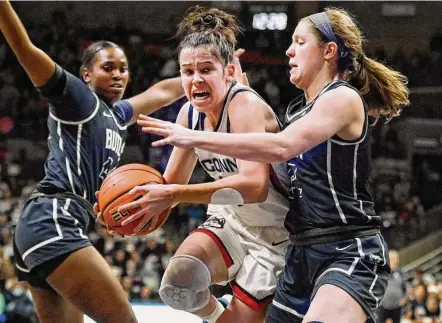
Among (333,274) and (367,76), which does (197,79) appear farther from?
(333,274)

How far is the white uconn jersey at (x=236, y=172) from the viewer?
3750 millimetres

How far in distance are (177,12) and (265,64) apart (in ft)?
7.21

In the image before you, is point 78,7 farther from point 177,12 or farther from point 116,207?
point 116,207

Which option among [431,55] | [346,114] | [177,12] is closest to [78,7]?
[177,12]

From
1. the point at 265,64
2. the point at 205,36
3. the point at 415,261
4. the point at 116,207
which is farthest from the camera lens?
the point at 265,64

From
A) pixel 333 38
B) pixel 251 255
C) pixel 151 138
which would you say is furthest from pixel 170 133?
pixel 151 138

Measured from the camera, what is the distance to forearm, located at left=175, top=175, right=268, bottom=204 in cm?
341

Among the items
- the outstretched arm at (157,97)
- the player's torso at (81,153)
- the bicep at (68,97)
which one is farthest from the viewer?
the outstretched arm at (157,97)

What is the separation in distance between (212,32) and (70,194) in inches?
44.4

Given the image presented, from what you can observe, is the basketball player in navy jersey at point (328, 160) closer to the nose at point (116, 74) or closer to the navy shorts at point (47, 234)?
the navy shorts at point (47, 234)

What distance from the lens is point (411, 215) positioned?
14508mm

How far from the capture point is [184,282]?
3.79 metres

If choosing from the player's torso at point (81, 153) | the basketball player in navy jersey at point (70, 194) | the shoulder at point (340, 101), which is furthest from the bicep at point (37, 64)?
the shoulder at point (340, 101)

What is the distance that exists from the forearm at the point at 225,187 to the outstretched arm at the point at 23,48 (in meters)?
1.04
